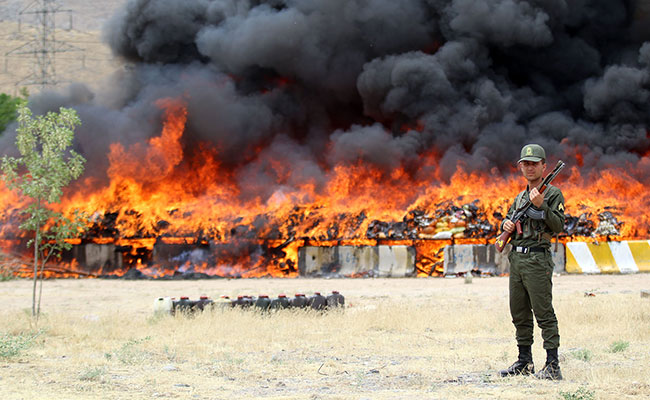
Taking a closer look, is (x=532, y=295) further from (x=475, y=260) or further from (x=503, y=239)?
(x=475, y=260)

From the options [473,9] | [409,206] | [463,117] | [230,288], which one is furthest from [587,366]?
[473,9]

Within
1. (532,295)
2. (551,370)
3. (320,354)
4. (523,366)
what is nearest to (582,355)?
(523,366)

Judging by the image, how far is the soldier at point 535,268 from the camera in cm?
743

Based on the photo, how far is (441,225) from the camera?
98.3 feet

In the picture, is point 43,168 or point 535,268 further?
point 43,168

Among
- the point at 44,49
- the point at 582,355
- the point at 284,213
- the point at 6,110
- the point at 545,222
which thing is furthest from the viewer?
the point at 6,110

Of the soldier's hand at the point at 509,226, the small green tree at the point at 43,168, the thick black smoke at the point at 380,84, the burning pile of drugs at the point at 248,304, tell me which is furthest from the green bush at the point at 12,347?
the thick black smoke at the point at 380,84

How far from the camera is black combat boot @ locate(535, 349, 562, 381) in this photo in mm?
7309

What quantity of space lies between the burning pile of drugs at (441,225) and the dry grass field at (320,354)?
42.3ft

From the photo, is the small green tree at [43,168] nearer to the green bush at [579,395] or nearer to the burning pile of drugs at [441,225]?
the green bush at [579,395]

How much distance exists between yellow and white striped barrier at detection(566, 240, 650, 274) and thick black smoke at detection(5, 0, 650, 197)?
642cm

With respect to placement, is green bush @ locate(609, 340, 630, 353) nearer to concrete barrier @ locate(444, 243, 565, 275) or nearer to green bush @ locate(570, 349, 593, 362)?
green bush @ locate(570, 349, 593, 362)

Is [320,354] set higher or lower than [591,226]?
lower

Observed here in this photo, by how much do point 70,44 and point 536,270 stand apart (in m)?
130
